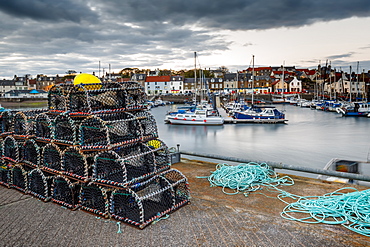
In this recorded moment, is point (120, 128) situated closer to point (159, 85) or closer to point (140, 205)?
point (140, 205)

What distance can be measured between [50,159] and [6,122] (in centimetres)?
251

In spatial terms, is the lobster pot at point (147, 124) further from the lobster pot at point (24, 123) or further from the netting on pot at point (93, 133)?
the lobster pot at point (24, 123)

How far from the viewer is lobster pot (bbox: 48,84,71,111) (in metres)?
6.30

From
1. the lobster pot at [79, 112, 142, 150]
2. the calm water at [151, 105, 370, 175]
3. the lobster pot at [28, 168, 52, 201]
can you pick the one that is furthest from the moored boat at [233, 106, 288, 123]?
the lobster pot at [28, 168, 52, 201]

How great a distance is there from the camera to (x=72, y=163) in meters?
5.78

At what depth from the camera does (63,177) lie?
18.7 ft

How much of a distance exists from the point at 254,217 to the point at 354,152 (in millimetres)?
19107

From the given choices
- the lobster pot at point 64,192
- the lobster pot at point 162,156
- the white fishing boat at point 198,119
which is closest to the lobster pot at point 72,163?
the lobster pot at point 64,192

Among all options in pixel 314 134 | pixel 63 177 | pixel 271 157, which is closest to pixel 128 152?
pixel 63 177

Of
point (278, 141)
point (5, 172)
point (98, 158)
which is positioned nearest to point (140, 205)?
point (98, 158)

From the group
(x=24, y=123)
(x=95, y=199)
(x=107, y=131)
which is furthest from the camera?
(x=24, y=123)

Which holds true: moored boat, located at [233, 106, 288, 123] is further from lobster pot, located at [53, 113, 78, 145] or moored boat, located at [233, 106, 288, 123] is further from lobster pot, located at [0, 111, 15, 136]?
lobster pot, located at [53, 113, 78, 145]

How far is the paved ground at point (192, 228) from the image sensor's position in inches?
167

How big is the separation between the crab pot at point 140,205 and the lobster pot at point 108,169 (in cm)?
23
